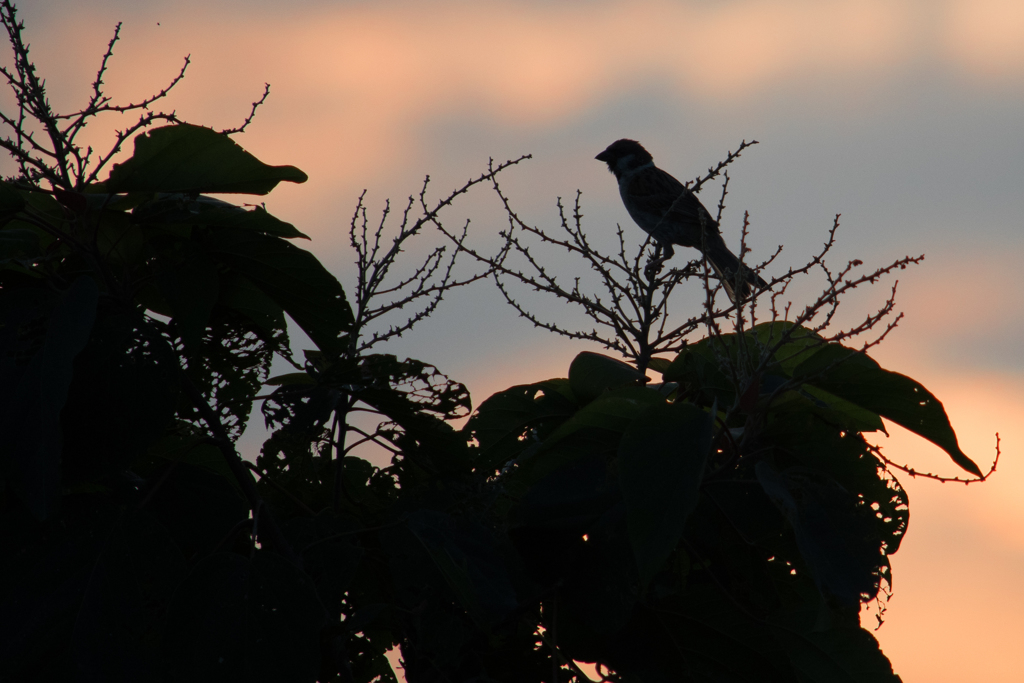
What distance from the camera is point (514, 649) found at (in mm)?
1781

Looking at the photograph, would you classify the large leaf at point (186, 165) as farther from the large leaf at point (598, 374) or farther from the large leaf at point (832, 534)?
the large leaf at point (832, 534)

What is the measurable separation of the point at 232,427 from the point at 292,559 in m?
0.38

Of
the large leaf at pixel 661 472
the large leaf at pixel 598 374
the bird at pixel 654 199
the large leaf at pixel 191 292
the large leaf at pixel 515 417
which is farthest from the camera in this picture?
the bird at pixel 654 199

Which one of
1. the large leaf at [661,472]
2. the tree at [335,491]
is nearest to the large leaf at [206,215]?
the tree at [335,491]

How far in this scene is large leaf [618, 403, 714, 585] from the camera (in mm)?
1226

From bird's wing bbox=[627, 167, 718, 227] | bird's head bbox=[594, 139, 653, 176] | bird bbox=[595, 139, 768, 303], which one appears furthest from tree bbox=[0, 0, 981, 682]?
bird's head bbox=[594, 139, 653, 176]

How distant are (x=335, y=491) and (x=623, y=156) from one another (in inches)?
356

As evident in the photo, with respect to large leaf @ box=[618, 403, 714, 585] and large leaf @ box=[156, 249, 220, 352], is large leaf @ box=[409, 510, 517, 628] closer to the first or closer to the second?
large leaf @ box=[618, 403, 714, 585]

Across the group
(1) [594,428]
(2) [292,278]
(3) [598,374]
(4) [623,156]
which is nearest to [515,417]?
(3) [598,374]

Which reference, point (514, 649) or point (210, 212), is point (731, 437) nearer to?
point (514, 649)

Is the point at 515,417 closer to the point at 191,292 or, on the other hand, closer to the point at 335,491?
the point at 335,491

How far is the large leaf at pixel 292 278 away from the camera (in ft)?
5.46

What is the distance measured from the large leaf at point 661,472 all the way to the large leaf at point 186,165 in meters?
0.83

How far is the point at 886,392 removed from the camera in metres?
1.63
